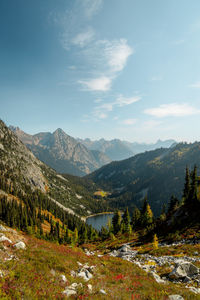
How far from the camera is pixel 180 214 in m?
52.8

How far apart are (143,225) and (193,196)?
32912 mm

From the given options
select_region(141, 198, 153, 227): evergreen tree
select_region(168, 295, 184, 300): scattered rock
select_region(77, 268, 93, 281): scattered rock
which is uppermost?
select_region(168, 295, 184, 300): scattered rock

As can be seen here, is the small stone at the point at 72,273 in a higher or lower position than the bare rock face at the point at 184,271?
higher

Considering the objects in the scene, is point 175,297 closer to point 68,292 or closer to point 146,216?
point 68,292

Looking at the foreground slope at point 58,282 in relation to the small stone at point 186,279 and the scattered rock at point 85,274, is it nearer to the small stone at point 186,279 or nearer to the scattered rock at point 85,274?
the scattered rock at point 85,274

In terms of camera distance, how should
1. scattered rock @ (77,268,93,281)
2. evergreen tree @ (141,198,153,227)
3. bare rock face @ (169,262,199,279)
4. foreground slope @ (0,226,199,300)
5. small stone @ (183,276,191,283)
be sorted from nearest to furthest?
foreground slope @ (0,226,199,300)
scattered rock @ (77,268,93,281)
small stone @ (183,276,191,283)
bare rock face @ (169,262,199,279)
evergreen tree @ (141,198,153,227)

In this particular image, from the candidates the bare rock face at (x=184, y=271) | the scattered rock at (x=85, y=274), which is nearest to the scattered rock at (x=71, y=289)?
the scattered rock at (x=85, y=274)

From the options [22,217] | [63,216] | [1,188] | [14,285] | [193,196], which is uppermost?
[14,285]

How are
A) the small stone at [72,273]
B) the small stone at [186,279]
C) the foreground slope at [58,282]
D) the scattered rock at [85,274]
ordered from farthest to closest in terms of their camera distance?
the small stone at [186,279], the small stone at [72,273], the scattered rock at [85,274], the foreground slope at [58,282]

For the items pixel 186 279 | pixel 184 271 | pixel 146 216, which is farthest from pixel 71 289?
pixel 146 216

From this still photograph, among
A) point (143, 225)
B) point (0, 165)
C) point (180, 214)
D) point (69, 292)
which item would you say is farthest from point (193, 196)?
point (0, 165)

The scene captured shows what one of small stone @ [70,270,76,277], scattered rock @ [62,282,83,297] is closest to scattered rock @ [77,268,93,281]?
small stone @ [70,270,76,277]

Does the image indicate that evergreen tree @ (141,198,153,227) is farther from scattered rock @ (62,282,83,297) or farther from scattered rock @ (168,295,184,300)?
scattered rock @ (62,282,83,297)

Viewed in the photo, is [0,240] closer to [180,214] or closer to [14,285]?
[14,285]
